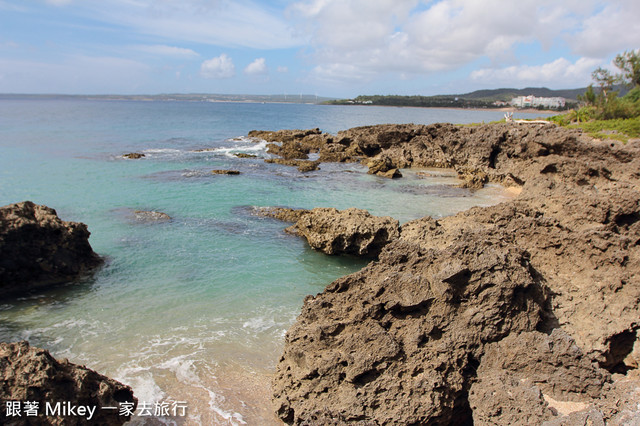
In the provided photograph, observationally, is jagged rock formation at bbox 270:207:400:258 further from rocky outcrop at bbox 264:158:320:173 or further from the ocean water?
rocky outcrop at bbox 264:158:320:173

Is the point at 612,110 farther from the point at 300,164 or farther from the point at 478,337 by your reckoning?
the point at 478,337

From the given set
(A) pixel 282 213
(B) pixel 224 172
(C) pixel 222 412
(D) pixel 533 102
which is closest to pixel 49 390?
(C) pixel 222 412

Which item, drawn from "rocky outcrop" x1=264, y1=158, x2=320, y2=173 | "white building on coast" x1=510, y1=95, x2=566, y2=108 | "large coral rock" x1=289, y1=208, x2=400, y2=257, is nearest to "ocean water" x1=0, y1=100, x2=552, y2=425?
"large coral rock" x1=289, y1=208, x2=400, y2=257

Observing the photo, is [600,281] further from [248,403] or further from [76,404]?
[76,404]

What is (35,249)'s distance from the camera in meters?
12.2

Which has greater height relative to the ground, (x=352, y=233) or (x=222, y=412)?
(x=352, y=233)

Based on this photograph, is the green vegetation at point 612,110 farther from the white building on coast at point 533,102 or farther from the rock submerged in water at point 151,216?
the white building on coast at point 533,102

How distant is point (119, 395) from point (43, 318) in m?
5.36

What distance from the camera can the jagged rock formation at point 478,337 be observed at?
6.11 m

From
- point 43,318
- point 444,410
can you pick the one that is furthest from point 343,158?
point 444,410

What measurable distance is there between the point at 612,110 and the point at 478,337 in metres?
46.4

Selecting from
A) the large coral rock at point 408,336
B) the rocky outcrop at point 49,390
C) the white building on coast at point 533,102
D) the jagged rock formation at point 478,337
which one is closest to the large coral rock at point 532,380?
the jagged rock formation at point 478,337

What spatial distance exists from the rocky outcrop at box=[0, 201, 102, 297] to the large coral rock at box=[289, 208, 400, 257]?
25.2ft

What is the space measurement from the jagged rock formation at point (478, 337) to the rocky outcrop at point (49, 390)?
280cm
